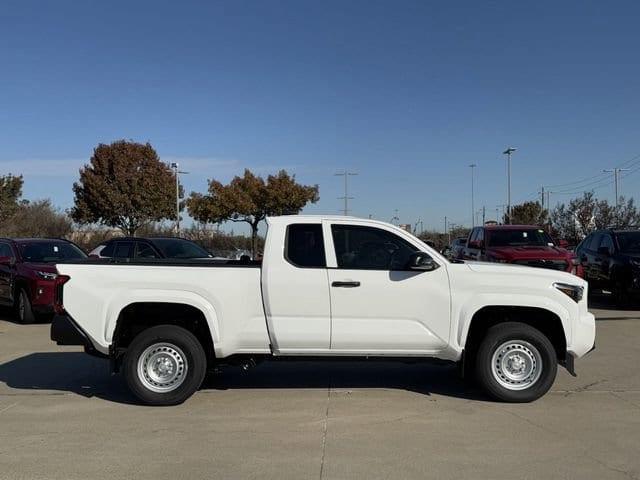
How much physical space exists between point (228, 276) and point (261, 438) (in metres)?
1.70

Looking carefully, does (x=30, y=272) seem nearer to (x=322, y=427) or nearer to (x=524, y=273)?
(x=322, y=427)

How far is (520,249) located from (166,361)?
33.3 feet

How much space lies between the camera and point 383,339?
20.7 feet

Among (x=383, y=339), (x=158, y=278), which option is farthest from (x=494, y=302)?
(x=158, y=278)

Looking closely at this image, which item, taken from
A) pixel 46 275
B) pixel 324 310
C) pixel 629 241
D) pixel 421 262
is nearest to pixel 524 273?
pixel 421 262

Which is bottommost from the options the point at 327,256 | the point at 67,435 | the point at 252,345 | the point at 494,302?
the point at 67,435

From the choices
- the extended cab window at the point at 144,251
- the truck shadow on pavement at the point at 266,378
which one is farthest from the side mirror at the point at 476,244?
the extended cab window at the point at 144,251

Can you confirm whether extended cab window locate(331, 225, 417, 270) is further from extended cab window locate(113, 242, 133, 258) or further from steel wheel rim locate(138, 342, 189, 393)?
extended cab window locate(113, 242, 133, 258)

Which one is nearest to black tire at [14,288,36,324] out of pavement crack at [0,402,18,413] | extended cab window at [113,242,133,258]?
extended cab window at [113,242,133,258]

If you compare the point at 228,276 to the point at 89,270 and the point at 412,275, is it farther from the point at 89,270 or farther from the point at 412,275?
the point at 412,275

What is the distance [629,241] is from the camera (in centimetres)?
1440

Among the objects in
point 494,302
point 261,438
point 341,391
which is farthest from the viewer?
point 341,391

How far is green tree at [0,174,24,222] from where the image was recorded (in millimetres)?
33125

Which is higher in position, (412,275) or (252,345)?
(412,275)
